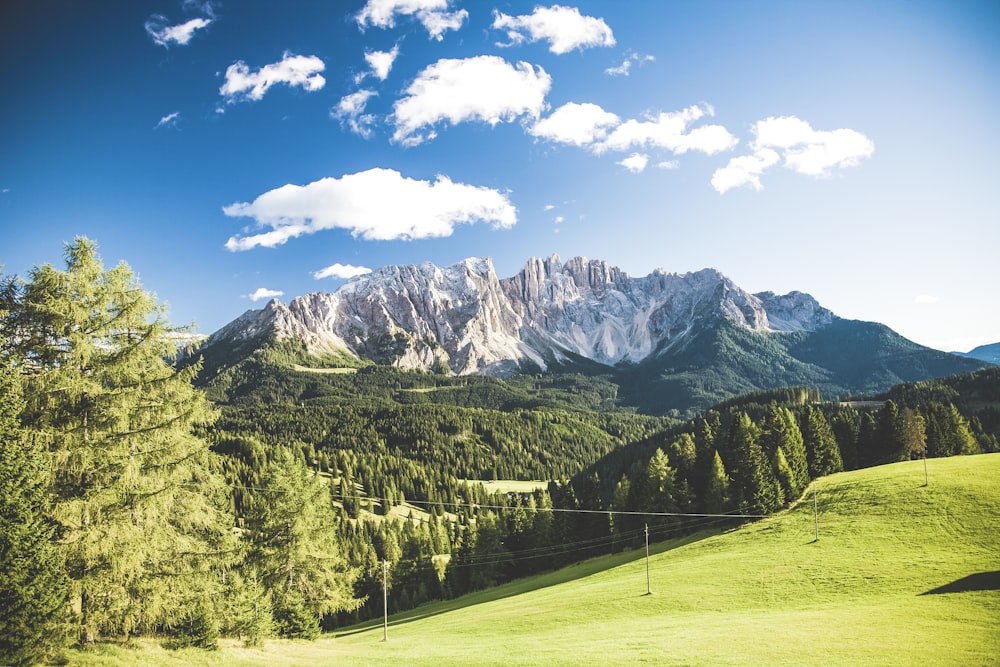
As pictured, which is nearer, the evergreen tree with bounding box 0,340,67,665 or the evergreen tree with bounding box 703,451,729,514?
the evergreen tree with bounding box 0,340,67,665

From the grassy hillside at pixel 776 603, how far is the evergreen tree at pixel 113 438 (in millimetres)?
2031

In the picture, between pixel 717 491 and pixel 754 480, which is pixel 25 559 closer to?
pixel 754 480

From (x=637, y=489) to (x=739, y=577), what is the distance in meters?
34.0

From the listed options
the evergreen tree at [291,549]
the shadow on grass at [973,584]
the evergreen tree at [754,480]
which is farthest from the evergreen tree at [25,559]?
the evergreen tree at [754,480]

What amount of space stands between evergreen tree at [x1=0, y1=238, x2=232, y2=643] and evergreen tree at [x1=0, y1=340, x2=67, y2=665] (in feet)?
4.50

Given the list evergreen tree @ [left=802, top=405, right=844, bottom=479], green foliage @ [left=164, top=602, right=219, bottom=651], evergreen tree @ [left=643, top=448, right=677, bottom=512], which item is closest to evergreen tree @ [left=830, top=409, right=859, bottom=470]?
evergreen tree @ [left=802, top=405, right=844, bottom=479]

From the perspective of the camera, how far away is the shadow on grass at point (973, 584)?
31.6 meters

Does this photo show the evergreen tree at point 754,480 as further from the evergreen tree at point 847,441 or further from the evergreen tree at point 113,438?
the evergreen tree at point 113,438

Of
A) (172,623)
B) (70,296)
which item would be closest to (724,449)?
(172,623)

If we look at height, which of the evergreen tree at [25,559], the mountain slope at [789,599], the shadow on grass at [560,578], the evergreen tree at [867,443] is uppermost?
the evergreen tree at [25,559]

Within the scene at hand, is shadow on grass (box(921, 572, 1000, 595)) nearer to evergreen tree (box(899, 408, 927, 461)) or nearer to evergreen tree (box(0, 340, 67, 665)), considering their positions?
evergreen tree (box(0, 340, 67, 665))

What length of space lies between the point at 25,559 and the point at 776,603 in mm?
41728

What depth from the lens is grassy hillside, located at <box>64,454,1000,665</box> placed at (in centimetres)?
2484

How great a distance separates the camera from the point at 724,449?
7638cm
